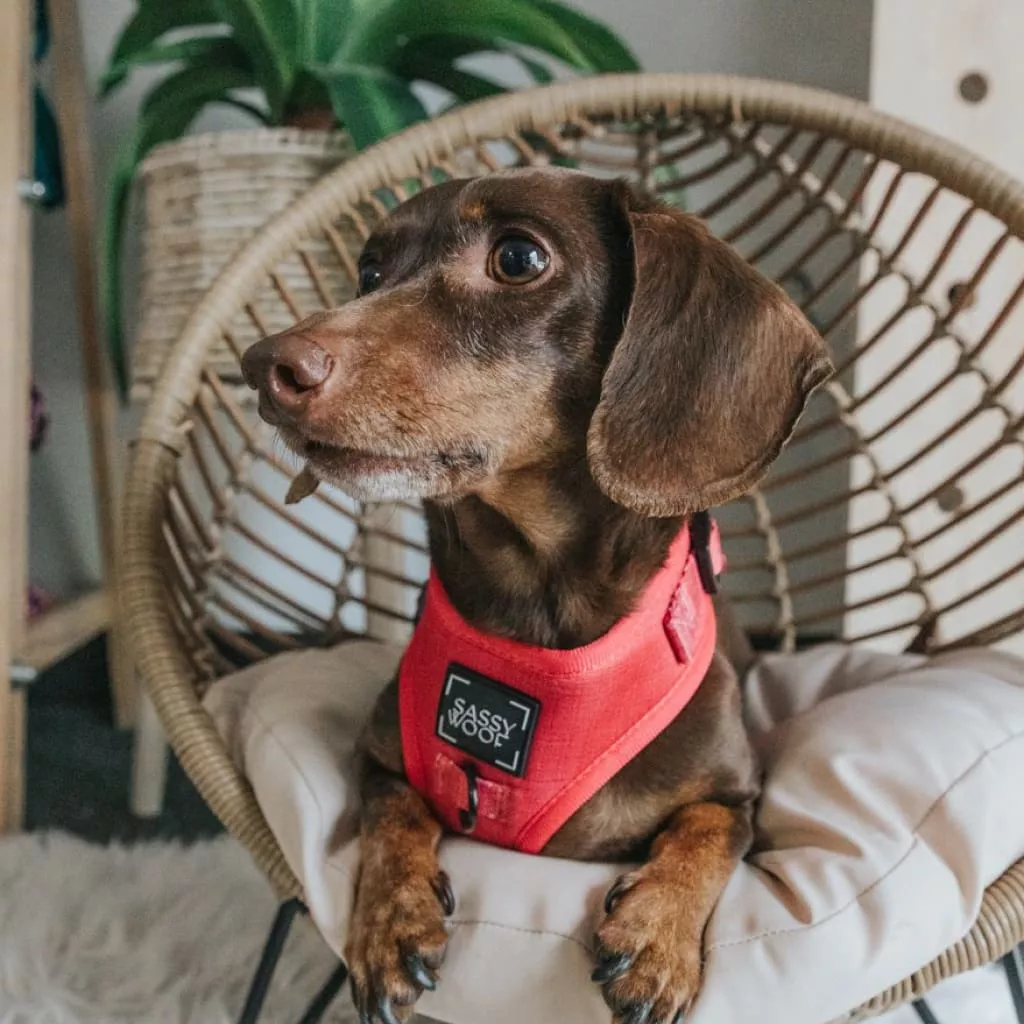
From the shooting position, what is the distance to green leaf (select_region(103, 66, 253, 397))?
1779 millimetres

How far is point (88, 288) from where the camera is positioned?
210cm

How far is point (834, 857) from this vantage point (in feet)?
3.00

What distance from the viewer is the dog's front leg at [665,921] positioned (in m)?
0.81

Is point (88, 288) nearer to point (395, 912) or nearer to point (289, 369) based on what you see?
point (289, 369)

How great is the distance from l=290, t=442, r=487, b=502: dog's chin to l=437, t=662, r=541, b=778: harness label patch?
21cm

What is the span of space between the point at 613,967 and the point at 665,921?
6 cm

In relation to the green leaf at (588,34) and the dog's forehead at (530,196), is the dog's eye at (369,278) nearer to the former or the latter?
the dog's forehead at (530,196)

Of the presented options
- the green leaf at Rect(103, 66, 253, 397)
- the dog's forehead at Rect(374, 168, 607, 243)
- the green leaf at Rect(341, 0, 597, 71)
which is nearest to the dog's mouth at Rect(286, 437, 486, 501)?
the dog's forehead at Rect(374, 168, 607, 243)

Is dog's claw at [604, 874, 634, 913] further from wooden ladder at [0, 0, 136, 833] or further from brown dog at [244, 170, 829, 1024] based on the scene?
wooden ladder at [0, 0, 136, 833]

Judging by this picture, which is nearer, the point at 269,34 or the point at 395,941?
the point at 395,941

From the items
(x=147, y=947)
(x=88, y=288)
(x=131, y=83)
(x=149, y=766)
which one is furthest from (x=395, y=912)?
(x=131, y=83)

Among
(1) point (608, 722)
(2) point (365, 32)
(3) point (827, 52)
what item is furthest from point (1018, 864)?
(3) point (827, 52)

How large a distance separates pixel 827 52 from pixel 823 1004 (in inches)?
77.4

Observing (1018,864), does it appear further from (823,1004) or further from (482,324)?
(482,324)
